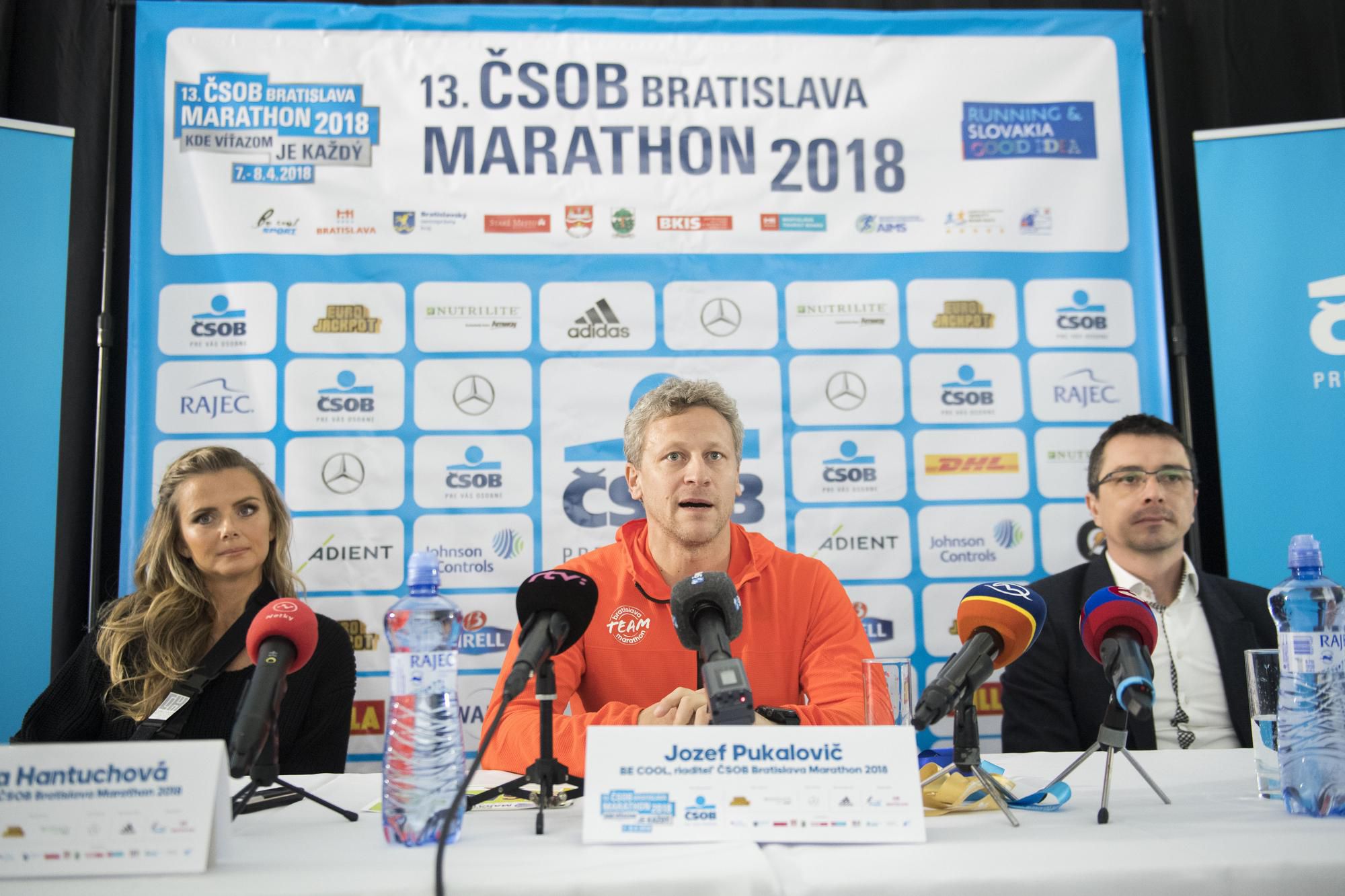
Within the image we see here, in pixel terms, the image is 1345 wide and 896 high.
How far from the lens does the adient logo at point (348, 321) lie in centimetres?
287

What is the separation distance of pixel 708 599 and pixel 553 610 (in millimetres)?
188

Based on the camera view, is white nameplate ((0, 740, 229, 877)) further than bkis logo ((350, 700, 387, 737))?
No

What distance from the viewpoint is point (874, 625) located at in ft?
9.39

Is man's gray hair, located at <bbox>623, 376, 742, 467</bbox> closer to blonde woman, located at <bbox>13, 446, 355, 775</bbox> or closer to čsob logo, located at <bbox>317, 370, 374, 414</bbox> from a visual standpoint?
blonde woman, located at <bbox>13, 446, 355, 775</bbox>

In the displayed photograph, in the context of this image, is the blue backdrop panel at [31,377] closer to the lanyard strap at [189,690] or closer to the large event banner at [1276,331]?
the lanyard strap at [189,690]

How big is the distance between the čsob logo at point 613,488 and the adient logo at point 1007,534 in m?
0.69

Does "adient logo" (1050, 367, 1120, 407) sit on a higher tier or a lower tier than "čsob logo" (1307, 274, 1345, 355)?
lower

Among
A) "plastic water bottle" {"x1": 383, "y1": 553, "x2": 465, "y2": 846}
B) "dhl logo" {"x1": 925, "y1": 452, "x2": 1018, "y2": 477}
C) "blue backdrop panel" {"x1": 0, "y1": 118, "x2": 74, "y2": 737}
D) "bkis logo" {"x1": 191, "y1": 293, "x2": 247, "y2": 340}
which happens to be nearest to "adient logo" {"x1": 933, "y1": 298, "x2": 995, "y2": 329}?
"dhl logo" {"x1": 925, "y1": 452, "x2": 1018, "y2": 477}

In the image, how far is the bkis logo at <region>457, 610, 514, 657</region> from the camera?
2.80 metres

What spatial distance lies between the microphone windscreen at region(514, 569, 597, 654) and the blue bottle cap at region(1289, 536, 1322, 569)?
0.90m

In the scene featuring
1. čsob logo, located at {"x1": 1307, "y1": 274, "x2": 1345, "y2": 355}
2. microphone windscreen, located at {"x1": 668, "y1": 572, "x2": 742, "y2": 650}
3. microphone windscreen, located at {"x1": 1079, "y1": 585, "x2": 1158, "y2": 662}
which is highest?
čsob logo, located at {"x1": 1307, "y1": 274, "x2": 1345, "y2": 355}

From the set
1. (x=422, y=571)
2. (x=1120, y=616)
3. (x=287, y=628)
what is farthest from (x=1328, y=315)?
(x=287, y=628)

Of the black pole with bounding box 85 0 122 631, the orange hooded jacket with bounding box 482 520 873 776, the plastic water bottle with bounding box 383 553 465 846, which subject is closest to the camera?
the plastic water bottle with bounding box 383 553 465 846

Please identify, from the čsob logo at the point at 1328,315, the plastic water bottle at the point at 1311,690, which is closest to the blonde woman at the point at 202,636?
the plastic water bottle at the point at 1311,690
